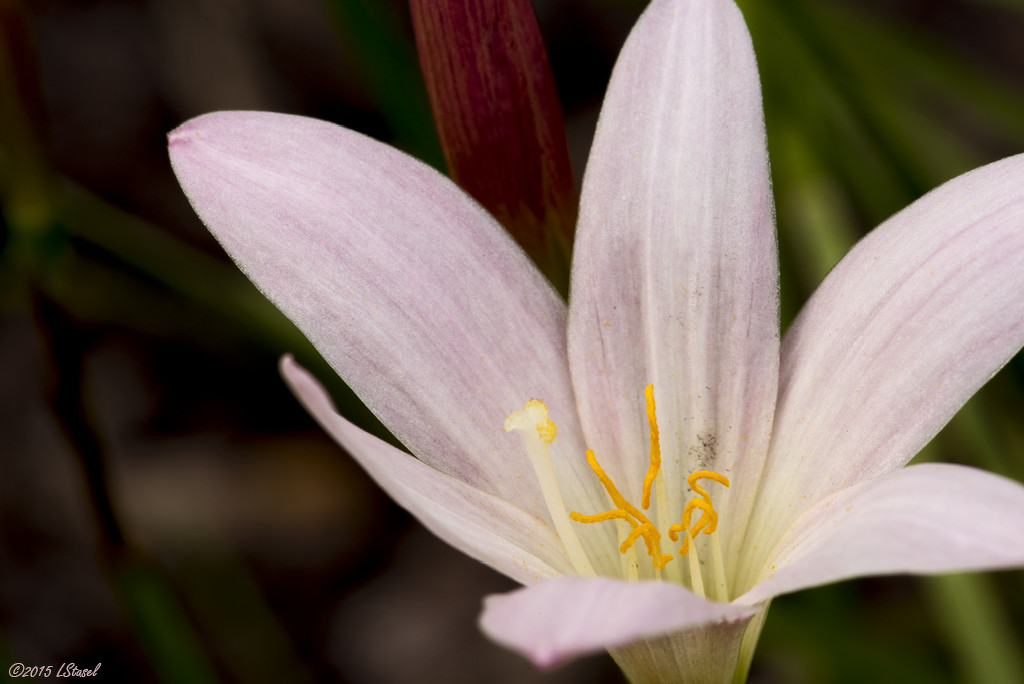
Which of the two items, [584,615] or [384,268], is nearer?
[584,615]

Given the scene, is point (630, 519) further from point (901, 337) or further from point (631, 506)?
point (901, 337)

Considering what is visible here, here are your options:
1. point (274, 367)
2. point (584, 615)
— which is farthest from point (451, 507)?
point (274, 367)

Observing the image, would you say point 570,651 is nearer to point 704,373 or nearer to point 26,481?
point 704,373

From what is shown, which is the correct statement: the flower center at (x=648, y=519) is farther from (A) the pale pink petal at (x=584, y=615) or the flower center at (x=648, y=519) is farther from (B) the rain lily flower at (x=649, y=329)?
(A) the pale pink petal at (x=584, y=615)

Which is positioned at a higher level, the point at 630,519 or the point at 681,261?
the point at 681,261

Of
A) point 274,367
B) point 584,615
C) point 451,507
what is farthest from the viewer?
point 274,367

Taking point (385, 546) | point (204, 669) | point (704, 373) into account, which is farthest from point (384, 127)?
point (704, 373)
